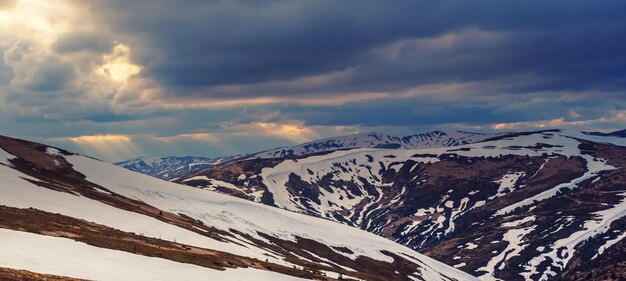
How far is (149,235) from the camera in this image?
284 feet

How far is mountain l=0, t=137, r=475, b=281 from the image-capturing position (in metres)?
48.1

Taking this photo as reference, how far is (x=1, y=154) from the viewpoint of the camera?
13688cm

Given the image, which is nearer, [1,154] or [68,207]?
[68,207]

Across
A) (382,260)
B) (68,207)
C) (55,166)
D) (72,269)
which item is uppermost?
(55,166)

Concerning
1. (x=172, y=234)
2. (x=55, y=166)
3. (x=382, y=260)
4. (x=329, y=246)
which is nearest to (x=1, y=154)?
(x=55, y=166)

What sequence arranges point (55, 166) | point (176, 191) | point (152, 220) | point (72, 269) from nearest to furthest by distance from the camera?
point (72, 269) → point (152, 220) → point (55, 166) → point (176, 191)

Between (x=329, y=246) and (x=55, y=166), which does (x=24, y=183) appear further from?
(x=329, y=246)

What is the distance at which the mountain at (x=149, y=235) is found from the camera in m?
48.1

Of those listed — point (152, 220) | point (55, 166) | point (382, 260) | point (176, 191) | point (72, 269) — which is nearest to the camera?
point (72, 269)

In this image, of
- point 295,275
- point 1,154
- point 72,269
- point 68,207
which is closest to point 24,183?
point 68,207

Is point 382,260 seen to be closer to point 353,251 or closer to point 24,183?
point 353,251

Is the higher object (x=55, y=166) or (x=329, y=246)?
(x=55, y=166)

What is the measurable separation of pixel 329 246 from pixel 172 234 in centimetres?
7799

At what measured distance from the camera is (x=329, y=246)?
163 meters
